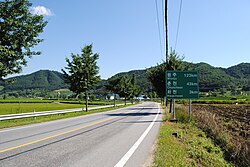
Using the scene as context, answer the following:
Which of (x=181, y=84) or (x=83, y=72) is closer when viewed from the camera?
(x=181, y=84)

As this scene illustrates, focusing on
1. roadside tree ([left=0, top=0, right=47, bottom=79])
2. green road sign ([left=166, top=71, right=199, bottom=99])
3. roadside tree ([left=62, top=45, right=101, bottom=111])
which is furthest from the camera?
roadside tree ([left=62, top=45, right=101, bottom=111])

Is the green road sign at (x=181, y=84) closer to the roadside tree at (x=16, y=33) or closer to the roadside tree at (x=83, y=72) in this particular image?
the roadside tree at (x=16, y=33)

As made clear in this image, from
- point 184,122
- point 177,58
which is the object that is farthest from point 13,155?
point 177,58

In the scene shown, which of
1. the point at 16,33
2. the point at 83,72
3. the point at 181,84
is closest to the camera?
the point at 16,33

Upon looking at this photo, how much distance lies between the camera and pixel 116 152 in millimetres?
8258

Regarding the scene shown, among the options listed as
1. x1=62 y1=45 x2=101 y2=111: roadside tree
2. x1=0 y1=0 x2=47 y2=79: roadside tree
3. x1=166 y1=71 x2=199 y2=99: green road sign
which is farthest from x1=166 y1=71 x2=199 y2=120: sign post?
x1=62 y1=45 x2=101 y2=111: roadside tree

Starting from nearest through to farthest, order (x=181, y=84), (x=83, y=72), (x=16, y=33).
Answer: (x=16, y=33) < (x=181, y=84) < (x=83, y=72)

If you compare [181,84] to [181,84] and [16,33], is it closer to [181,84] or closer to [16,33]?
[181,84]

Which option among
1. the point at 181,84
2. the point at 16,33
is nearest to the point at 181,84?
the point at 181,84

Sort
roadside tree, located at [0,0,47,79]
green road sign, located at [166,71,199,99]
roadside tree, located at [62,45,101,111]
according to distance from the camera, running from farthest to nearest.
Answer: roadside tree, located at [62,45,101,111] < green road sign, located at [166,71,199,99] < roadside tree, located at [0,0,47,79]

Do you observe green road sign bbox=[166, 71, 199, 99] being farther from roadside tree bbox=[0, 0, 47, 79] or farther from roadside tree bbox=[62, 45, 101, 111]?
roadside tree bbox=[62, 45, 101, 111]

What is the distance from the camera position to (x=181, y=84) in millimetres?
21047

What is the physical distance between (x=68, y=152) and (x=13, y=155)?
152cm

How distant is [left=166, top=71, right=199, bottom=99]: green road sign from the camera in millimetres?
20828
